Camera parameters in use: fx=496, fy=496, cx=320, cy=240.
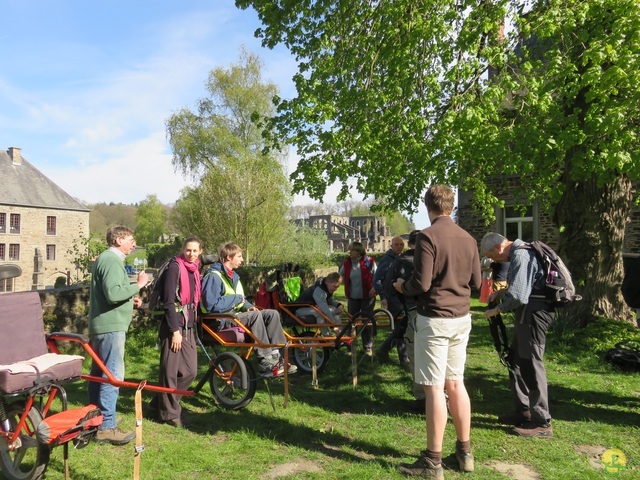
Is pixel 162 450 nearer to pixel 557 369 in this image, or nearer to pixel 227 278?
pixel 227 278

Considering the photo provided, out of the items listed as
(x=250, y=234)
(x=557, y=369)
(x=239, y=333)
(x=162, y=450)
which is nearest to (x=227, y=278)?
(x=239, y=333)

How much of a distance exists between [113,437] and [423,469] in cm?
267

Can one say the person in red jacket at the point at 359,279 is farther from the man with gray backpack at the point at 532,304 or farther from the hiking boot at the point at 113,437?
the hiking boot at the point at 113,437

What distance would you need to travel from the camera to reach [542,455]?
13.4 ft

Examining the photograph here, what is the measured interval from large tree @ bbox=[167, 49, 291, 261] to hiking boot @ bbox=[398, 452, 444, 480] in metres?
15.6

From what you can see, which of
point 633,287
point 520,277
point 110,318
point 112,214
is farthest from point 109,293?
point 112,214

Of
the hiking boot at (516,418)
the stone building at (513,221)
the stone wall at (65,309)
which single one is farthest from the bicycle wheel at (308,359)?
the stone building at (513,221)

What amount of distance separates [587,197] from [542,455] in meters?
6.64

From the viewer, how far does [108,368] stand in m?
4.43

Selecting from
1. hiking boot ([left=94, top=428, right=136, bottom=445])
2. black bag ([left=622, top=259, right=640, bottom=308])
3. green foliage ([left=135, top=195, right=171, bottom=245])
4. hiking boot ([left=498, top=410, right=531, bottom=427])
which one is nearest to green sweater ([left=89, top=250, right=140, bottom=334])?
hiking boot ([left=94, top=428, right=136, bottom=445])

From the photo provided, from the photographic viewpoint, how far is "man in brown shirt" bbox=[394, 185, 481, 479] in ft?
11.7

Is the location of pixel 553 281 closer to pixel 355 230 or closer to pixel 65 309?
pixel 65 309

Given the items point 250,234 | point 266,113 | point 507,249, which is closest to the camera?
point 507,249

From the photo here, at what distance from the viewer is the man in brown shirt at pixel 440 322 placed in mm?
3572
